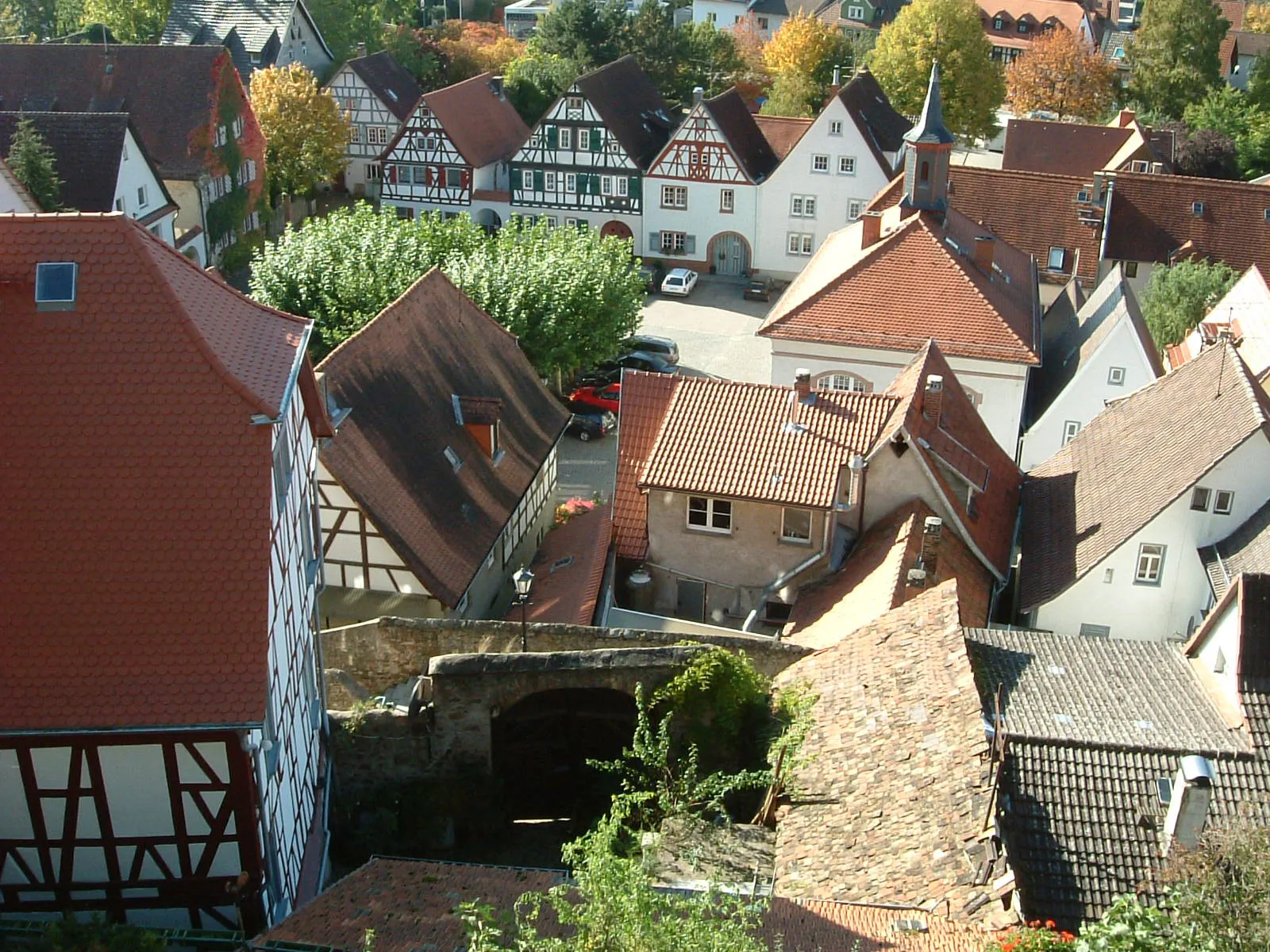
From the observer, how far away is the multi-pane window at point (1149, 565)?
26594 millimetres

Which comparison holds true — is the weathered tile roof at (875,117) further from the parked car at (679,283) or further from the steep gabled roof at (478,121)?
the steep gabled roof at (478,121)

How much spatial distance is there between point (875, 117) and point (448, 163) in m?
18.0

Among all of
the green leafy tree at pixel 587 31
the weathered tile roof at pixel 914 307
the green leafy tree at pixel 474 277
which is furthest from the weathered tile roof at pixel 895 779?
the green leafy tree at pixel 587 31

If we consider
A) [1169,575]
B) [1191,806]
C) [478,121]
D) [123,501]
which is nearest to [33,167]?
[478,121]

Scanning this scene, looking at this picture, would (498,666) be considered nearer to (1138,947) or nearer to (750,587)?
(750,587)

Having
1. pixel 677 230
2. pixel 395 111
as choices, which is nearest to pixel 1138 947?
pixel 677 230

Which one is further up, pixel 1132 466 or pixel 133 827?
pixel 1132 466

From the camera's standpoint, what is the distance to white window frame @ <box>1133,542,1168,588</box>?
87.2 feet

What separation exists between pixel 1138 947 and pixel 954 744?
592 cm

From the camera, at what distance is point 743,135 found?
57.9 metres

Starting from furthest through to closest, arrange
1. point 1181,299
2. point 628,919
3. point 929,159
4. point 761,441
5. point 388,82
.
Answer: point 388,82
point 1181,299
point 929,159
point 761,441
point 628,919

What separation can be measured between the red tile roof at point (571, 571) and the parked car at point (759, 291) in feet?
80.5

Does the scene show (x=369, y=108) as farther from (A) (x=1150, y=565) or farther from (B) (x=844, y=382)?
(A) (x=1150, y=565)

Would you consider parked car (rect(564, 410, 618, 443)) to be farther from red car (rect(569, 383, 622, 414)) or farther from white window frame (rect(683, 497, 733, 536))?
white window frame (rect(683, 497, 733, 536))
